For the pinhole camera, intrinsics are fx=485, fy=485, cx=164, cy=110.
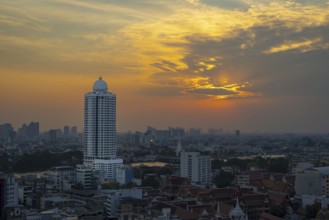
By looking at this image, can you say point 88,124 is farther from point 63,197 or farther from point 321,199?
point 321,199

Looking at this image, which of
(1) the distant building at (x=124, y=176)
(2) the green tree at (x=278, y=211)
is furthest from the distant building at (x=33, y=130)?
(2) the green tree at (x=278, y=211)

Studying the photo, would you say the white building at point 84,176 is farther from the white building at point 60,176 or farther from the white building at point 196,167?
the white building at point 196,167

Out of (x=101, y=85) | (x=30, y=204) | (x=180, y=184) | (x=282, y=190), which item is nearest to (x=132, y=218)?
(x=30, y=204)

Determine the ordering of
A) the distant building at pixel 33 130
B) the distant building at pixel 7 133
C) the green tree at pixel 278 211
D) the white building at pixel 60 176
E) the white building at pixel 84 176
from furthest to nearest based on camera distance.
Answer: the distant building at pixel 33 130, the distant building at pixel 7 133, the white building at pixel 60 176, the white building at pixel 84 176, the green tree at pixel 278 211

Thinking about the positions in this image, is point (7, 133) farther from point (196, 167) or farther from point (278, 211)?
point (278, 211)

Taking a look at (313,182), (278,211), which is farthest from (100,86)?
(278,211)

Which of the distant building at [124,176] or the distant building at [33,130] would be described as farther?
the distant building at [33,130]
